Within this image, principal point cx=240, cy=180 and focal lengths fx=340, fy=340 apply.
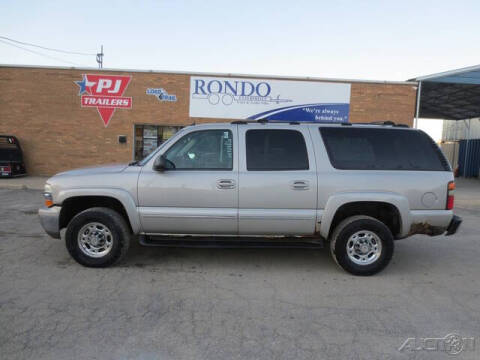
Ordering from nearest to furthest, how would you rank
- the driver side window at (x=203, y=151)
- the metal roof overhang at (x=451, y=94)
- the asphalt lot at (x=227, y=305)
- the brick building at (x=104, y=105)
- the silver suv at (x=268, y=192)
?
1. the asphalt lot at (x=227, y=305)
2. the silver suv at (x=268, y=192)
3. the driver side window at (x=203, y=151)
4. the brick building at (x=104, y=105)
5. the metal roof overhang at (x=451, y=94)

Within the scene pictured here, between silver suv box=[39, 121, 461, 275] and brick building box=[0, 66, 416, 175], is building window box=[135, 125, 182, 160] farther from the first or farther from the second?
silver suv box=[39, 121, 461, 275]

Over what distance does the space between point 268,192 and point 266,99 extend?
999 cm

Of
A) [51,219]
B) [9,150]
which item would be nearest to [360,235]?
[51,219]

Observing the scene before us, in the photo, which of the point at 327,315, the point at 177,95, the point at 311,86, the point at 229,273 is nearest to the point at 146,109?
the point at 177,95

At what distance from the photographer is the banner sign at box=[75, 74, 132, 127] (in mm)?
13562

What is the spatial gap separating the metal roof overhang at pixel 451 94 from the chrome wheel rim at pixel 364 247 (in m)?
11.1

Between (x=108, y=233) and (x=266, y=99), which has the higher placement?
(x=266, y=99)

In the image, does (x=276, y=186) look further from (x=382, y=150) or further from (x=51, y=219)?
(x=51, y=219)

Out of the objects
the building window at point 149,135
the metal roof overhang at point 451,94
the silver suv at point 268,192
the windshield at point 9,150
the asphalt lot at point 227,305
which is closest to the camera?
the asphalt lot at point 227,305

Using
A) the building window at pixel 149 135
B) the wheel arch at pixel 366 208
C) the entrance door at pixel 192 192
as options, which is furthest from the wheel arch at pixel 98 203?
the building window at pixel 149 135

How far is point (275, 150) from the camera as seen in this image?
4.42 m

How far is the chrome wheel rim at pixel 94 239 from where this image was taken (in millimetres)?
4402

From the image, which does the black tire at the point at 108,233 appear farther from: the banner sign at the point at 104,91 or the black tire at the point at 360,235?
the banner sign at the point at 104,91

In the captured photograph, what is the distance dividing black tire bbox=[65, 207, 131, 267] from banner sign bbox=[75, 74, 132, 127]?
10247 millimetres
